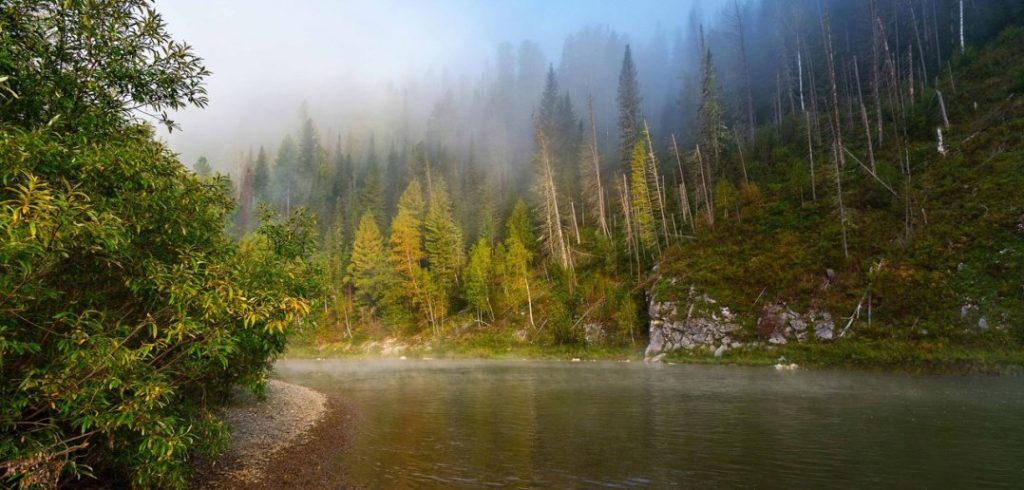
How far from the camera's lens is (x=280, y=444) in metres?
15.6

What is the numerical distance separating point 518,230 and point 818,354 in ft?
132

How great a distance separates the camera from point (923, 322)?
33.5m

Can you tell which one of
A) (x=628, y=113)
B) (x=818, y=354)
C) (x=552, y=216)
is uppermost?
(x=628, y=113)

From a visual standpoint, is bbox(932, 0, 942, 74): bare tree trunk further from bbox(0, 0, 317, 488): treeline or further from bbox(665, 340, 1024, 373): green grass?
bbox(0, 0, 317, 488): treeline

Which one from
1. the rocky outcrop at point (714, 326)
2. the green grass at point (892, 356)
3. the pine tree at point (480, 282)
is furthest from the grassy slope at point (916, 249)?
the pine tree at point (480, 282)

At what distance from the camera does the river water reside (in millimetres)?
12211

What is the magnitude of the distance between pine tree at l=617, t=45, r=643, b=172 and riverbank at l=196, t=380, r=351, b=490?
6263cm

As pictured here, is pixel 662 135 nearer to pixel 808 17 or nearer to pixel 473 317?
pixel 808 17

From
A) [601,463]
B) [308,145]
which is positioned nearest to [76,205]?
[601,463]

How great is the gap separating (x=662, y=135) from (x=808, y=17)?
110 ft

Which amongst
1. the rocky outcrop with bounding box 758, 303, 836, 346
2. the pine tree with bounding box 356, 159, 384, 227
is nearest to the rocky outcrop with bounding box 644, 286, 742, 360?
the rocky outcrop with bounding box 758, 303, 836, 346

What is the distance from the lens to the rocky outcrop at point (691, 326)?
137 feet

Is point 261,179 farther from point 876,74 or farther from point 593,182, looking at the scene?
point 876,74

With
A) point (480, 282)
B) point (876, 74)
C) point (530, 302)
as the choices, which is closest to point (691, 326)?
point (530, 302)
